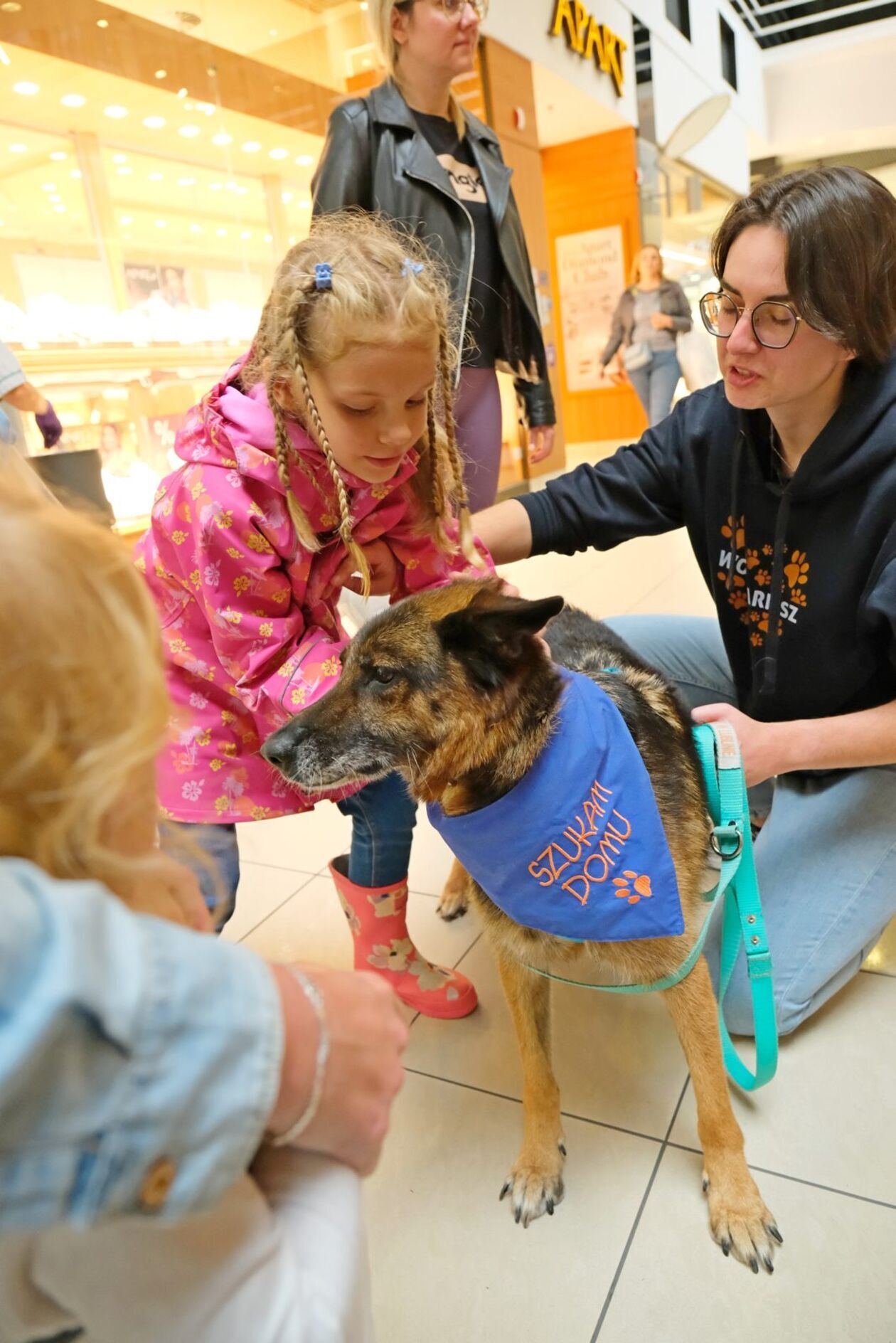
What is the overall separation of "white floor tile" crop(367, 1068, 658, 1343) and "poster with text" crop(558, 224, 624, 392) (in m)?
9.32

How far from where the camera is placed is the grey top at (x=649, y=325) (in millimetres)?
7180

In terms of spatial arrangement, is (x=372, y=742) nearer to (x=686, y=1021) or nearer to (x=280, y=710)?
(x=280, y=710)

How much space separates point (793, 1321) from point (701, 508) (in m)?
1.49

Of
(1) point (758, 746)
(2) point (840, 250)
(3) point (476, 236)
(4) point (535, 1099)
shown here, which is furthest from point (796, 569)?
(3) point (476, 236)

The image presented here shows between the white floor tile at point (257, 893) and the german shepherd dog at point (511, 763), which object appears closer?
the german shepherd dog at point (511, 763)

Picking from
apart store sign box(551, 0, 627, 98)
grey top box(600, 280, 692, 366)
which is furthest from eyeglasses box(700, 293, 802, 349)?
apart store sign box(551, 0, 627, 98)

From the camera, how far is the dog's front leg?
1.37m

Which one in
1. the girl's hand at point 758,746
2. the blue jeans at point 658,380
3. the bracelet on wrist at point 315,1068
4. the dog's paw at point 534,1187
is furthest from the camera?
the blue jeans at point 658,380

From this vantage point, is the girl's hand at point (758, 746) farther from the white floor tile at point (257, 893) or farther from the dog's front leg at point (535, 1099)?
the white floor tile at point (257, 893)

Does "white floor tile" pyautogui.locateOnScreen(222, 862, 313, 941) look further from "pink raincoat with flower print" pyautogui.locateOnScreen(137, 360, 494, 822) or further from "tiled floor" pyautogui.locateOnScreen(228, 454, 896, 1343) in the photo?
"pink raincoat with flower print" pyautogui.locateOnScreen(137, 360, 494, 822)

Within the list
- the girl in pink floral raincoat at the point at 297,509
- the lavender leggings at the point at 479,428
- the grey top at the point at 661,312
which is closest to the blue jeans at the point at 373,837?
the girl in pink floral raincoat at the point at 297,509

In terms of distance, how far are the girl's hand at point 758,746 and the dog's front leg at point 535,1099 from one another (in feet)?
1.77

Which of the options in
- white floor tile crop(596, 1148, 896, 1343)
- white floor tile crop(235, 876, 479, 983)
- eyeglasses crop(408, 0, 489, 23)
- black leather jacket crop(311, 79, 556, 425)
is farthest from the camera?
black leather jacket crop(311, 79, 556, 425)

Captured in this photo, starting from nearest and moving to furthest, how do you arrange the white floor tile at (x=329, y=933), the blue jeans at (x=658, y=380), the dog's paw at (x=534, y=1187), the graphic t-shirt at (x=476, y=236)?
1. the dog's paw at (x=534, y=1187)
2. the white floor tile at (x=329, y=933)
3. the graphic t-shirt at (x=476, y=236)
4. the blue jeans at (x=658, y=380)
